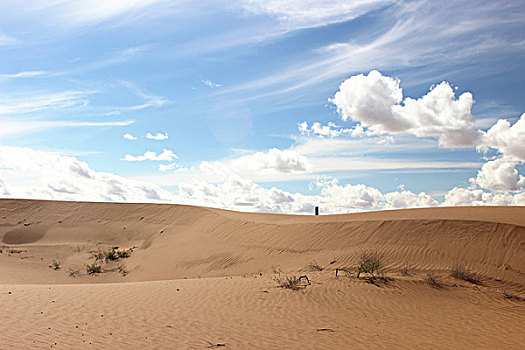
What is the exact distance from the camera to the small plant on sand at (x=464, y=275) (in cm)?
1409

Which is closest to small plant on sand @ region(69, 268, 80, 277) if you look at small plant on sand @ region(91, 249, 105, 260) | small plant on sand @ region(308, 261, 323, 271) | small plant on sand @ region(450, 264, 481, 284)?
small plant on sand @ region(91, 249, 105, 260)

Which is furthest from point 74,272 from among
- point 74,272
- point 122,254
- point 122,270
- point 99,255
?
point 122,254

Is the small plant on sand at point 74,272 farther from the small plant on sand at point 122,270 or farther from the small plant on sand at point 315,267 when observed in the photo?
the small plant on sand at point 315,267

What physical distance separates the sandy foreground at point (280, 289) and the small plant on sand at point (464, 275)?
0.62ft

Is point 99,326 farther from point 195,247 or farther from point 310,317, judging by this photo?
point 195,247

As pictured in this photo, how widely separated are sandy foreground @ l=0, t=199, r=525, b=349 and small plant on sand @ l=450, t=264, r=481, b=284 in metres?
0.19

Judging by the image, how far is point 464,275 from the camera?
14156 mm

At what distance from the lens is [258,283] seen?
12742mm

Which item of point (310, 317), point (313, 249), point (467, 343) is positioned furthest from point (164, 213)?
point (467, 343)

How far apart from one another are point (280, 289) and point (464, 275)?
709 centimetres

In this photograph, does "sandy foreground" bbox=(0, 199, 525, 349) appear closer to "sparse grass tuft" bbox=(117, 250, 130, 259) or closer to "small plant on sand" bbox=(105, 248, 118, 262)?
"small plant on sand" bbox=(105, 248, 118, 262)

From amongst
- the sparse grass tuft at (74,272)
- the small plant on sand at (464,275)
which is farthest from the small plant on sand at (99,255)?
the small plant on sand at (464,275)

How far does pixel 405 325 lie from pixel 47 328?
312 inches

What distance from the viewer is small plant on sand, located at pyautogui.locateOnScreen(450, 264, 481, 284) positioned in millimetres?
14086
